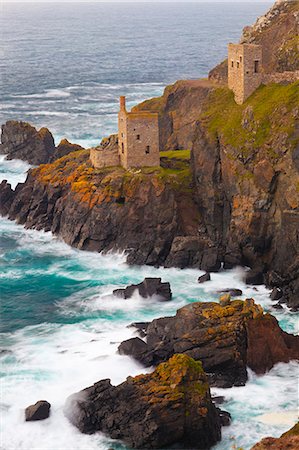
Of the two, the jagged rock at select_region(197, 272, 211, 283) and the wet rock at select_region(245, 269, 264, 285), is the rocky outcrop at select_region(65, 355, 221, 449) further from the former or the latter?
the wet rock at select_region(245, 269, 264, 285)

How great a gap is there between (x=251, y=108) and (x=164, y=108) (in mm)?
30596

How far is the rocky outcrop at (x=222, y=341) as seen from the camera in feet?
195

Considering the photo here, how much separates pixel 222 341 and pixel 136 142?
3783 centimetres

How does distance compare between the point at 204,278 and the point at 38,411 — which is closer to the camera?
the point at 38,411

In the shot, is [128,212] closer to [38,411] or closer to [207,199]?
[207,199]

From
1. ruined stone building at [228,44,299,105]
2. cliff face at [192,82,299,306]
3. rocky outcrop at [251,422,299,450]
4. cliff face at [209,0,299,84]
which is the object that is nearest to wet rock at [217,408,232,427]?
rocky outcrop at [251,422,299,450]

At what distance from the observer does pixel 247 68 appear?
296ft

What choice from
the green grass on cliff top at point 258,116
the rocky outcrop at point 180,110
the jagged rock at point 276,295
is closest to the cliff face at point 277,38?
the rocky outcrop at point 180,110

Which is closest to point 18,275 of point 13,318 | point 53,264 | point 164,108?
point 53,264

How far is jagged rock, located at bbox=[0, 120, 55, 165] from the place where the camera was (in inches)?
4719

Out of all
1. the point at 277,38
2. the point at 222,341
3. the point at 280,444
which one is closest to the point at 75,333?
the point at 222,341

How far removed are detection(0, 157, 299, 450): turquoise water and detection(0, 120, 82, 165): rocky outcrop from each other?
76.8 ft

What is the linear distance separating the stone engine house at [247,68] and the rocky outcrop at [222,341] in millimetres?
32526

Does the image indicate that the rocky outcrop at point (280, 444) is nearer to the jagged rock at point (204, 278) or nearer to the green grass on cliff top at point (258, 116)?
the jagged rock at point (204, 278)
